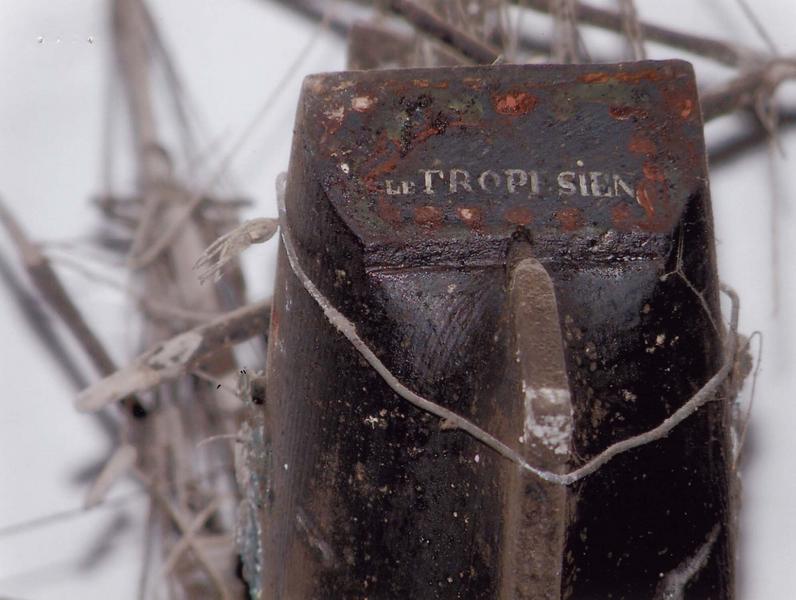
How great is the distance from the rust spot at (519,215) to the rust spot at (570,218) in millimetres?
22

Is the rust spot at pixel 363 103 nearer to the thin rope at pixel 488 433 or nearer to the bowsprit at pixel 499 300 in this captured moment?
→ the bowsprit at pixel 499 300

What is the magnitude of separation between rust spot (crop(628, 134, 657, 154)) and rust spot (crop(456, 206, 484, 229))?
0.42 ft

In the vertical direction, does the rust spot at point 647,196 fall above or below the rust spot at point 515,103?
below

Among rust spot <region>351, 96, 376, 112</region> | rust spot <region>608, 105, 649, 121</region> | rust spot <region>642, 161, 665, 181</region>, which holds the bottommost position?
rust spot <region>642, 161, 665, 181</region>

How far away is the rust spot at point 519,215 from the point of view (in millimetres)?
691

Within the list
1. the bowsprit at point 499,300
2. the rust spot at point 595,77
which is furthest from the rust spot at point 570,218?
the rust spot at point 595,77

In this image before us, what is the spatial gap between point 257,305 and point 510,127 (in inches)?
19.1

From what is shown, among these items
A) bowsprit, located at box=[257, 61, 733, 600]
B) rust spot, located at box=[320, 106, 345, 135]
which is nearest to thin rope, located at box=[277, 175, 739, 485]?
bowsprit, located at box=[257, 61, 733, 600]

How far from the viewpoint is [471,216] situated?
69cm

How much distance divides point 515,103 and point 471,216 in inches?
3.8

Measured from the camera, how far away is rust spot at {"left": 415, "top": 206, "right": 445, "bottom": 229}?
0.69 metres

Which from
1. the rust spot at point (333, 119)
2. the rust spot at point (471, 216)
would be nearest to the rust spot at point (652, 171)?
the rust spot at point (471, 216)

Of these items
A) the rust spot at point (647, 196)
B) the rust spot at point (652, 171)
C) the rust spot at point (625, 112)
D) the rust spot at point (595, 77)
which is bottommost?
the rust spot at point (647, 196)

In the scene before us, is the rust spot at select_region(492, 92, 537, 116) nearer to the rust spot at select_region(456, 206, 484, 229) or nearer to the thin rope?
the rust spot at select_region(456, 206, 484, 229)
